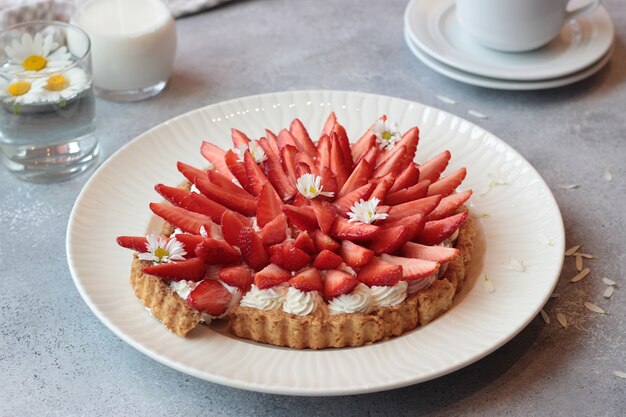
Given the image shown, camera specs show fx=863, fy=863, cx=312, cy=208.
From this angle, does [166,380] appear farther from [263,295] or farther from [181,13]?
[181,13]

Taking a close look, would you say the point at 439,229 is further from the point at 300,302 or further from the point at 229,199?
the point at 229,199

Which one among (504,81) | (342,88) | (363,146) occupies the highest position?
(363,146)

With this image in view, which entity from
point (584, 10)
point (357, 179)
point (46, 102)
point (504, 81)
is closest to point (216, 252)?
point (357, 179)

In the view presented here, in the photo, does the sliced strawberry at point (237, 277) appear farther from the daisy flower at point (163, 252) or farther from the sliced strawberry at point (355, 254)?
the sliced strawberry at point (355, 254)

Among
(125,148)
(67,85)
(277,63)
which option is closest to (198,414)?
(125,148)

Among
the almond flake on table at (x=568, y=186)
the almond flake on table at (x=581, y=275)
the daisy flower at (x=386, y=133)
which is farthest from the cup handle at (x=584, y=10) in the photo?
the almond flake on table at (x=581, y=275)
